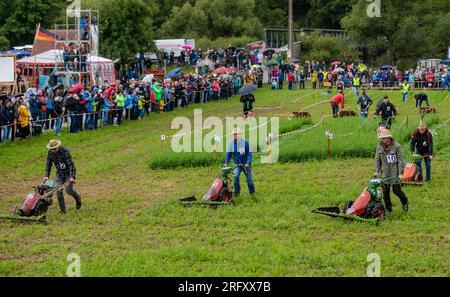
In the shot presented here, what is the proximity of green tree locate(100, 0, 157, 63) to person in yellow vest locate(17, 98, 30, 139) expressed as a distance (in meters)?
27.8

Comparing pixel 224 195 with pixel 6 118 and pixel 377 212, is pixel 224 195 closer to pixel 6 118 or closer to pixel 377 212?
pixel 377 212

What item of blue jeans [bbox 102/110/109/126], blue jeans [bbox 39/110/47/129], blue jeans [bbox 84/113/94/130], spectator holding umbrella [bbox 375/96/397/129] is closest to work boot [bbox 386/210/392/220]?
spectator holding umbrella [bbox 375/96/397/129]

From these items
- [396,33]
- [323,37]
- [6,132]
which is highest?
[396,33]

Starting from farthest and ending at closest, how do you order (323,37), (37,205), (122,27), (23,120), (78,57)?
1. (323,37)
2. (122,27)
3. (78,57)
4. (23,120)
5. (37,205)

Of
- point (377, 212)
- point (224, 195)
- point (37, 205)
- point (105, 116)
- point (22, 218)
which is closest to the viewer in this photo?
point (377, 212)

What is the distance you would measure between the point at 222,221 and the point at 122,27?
1677 inches

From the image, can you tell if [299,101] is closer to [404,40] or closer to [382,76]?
[382,76]

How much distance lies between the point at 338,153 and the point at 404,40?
48.9m

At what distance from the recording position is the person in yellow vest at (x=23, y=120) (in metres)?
29.1

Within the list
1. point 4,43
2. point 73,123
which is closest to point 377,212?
point 73,123

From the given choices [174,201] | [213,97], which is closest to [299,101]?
[213,97]

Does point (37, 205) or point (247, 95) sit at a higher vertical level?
point (247, 95)

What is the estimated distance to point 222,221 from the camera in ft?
56.5

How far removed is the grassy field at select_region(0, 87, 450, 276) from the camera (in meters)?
13.8
